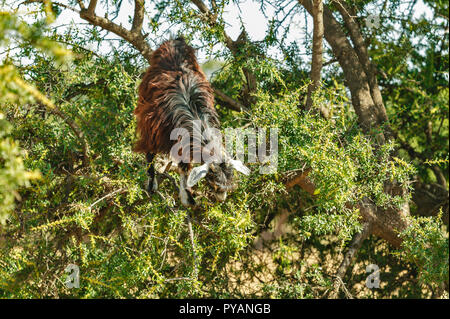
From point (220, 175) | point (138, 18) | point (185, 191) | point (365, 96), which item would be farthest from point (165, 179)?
point (365, 96)

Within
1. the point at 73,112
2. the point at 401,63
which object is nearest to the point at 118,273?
the point at 73,112

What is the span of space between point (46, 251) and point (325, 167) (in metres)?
3.37

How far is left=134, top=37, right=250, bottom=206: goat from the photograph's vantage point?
437cm

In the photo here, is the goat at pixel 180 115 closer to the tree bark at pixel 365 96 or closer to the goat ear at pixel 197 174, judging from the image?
the goat ear at pixel 197 174

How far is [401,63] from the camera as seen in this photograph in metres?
6.59

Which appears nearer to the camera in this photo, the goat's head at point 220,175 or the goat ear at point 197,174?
the goat ear at point 197,174

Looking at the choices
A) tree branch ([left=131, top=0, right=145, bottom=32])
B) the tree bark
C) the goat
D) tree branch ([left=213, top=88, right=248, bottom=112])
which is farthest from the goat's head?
tree branch ([left=131, top=0, right=145, bottom=32])

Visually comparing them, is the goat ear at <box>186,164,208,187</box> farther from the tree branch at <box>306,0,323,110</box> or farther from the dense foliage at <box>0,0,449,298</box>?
the tree branch at <box>306,0,323,110</box>

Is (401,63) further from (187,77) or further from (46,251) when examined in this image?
(46,251)

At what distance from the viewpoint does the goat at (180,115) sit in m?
4.37

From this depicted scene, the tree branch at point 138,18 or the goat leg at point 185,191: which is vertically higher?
the tree branch at point 138,18

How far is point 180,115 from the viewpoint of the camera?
15.1ft

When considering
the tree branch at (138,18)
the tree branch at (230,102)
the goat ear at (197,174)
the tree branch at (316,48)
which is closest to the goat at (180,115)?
the goat ear at (197,174)

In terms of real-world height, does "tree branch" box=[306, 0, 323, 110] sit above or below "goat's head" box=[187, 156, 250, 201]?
above
